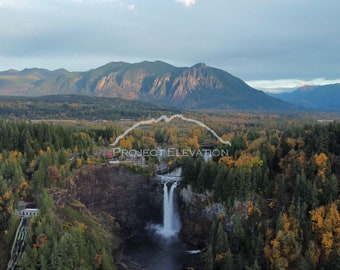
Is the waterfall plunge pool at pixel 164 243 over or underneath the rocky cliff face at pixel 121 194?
underneath

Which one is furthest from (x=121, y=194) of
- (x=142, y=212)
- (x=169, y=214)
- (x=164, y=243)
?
(x=164, y=243)

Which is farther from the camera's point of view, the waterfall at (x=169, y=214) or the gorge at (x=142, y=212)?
the waterfall at (x=169, y=214)

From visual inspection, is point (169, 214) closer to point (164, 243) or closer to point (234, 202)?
point (164, 243)

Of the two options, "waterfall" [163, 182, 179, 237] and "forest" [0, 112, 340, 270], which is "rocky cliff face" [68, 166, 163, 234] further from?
"forest" [0, 112, 340, 270]

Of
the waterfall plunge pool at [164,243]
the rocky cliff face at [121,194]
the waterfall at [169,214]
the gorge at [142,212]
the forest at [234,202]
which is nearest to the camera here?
the forest at [234,202]

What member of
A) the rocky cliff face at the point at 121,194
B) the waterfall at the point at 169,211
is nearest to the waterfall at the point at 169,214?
the waterfall at the point at 169,211

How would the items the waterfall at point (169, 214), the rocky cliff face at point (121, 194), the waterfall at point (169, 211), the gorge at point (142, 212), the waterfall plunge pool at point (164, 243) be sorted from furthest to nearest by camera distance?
the rocky cliff face at point (121, 194)
the waterfall at point (169, 214)
the waterfall at point (169, 211)
the gorge at point (142, 212)
the waterfall plunge pool at point (164, 243)

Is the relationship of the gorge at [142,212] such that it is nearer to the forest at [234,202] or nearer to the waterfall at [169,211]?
the waterfall at [169,211]

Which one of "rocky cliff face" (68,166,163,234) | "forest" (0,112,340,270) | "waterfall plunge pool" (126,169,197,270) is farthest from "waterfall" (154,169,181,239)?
"forest" (0,112,340,270)
